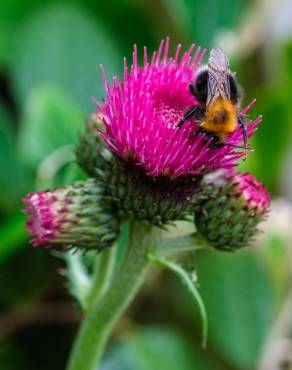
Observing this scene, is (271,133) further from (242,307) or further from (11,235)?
(11,235)

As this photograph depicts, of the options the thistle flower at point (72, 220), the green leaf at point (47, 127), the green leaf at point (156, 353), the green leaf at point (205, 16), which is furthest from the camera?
the green leaf at point (205, 16)

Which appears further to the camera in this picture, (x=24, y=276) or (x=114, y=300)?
(x=24, y=276)

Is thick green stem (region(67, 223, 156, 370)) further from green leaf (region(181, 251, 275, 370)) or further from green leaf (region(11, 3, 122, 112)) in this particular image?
green leaf (region(11, 3, 122, 112))

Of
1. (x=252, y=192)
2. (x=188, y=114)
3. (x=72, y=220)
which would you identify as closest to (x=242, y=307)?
(x=252, y=192)

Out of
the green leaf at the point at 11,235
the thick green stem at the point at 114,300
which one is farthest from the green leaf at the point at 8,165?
the thick green stem at the point at 114,300

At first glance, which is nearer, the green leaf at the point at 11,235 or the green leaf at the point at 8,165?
the green leaf at the point at 11,235

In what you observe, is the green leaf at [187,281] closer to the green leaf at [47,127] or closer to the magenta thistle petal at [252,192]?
the magenta thistle petal at [252,192]

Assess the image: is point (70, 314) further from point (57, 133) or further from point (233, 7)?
point (233, 7)

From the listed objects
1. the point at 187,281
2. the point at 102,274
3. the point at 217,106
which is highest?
the point at 217,106
